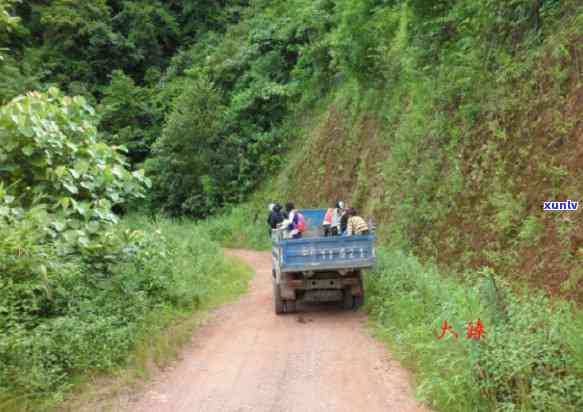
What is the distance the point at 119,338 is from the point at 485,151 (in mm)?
7707

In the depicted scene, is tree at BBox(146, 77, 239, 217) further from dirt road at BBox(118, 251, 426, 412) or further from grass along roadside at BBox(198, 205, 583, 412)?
grass along roadside at BBox(198, 205, 583, 412)

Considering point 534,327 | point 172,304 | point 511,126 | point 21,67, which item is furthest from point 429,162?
→ point 21,67

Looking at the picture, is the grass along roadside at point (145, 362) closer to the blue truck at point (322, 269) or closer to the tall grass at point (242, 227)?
the blue truck at point (322, 269)

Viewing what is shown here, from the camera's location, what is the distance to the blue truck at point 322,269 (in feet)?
32.3

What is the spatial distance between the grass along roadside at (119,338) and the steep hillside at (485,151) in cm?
529

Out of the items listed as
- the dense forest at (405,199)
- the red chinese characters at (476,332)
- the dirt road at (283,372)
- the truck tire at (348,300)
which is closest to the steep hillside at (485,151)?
the dense forest at (405,199)

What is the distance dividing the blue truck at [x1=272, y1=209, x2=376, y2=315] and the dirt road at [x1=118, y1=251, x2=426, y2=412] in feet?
1.33

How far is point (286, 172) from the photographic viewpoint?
89.4 feet

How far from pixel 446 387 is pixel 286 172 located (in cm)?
2211

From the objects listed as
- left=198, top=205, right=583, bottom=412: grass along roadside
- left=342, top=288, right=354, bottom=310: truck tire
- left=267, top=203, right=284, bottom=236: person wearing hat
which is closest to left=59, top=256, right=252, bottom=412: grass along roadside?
left=342, top=288, right=354, bottom=310: truck tire

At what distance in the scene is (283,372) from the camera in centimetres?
711

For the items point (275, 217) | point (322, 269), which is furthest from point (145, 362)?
point (275, 217)

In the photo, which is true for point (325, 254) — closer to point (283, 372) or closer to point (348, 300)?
point (348, 300)

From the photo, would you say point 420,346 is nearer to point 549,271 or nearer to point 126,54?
point 549,271
